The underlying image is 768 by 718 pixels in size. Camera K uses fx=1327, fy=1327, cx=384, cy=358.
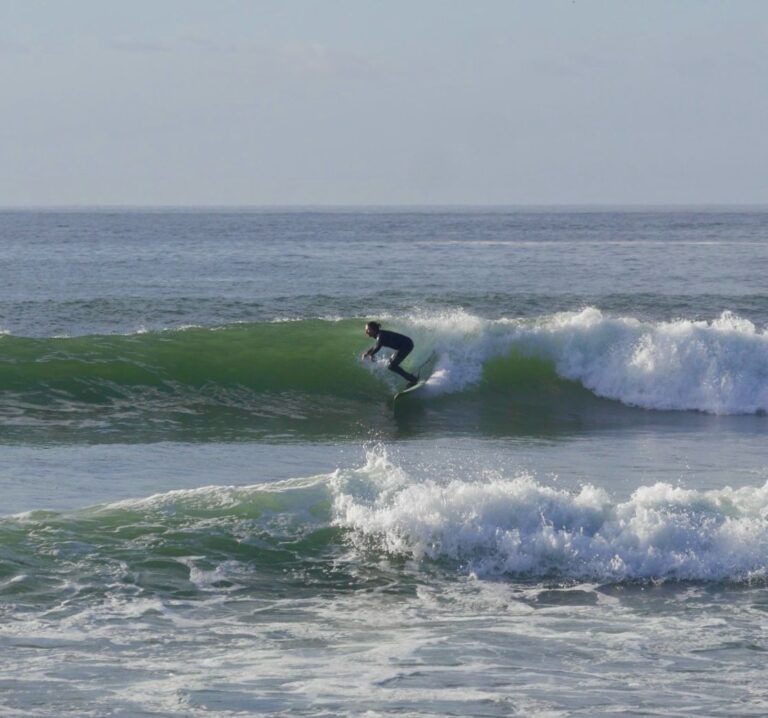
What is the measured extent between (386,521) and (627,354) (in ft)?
38.6

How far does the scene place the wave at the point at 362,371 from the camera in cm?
2117

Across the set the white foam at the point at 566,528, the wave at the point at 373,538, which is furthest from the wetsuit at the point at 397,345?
the white foam at the point at 566,528

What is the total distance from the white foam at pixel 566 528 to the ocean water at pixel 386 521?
0.09ft

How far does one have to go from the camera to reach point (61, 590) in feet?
36.0

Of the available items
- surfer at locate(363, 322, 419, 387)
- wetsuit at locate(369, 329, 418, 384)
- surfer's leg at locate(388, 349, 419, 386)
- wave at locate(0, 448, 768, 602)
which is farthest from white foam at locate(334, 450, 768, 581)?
surfer's leg at locate(388, 349, 419, 386)

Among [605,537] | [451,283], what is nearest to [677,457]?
[605,537]

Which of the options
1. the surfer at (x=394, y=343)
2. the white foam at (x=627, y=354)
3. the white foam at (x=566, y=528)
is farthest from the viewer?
the white foam at (x=627, y=354)

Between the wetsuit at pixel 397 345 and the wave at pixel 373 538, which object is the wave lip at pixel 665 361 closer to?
the wetsuit at pixel 397 345

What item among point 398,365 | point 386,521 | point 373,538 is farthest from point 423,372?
point 373,538

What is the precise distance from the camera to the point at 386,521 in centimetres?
1280

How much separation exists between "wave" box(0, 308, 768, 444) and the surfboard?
0.41 feet

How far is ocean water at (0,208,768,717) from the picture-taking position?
354 inches

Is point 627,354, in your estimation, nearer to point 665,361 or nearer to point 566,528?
point 665,361

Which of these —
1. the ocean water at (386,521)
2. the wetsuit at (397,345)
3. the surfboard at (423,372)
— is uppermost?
the wetsuit at (397,345)
